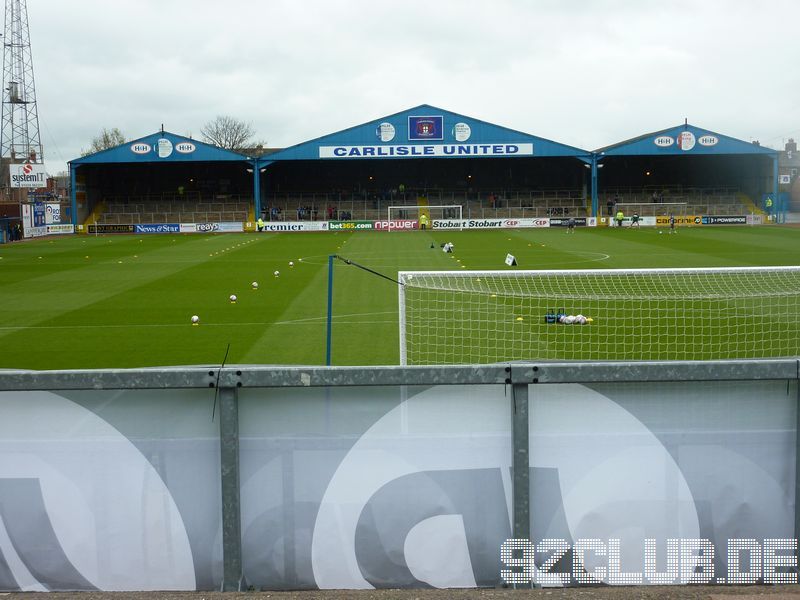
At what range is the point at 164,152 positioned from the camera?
68.2 meters

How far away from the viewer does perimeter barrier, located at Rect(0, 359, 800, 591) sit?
471 centimetres

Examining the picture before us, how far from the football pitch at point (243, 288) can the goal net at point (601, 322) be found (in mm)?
776

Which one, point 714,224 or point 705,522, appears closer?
point 705,522

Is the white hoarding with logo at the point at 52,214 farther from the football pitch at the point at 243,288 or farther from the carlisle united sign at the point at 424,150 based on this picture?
the carlisle united sign at the point at 424,150

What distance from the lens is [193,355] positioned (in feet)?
51.9

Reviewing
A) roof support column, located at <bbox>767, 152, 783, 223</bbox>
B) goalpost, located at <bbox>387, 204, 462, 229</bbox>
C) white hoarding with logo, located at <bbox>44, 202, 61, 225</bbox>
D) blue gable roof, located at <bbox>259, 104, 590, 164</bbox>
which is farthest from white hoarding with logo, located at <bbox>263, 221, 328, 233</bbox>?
roof support column, located at <bbox>767, 152, 783, 223</bbox>

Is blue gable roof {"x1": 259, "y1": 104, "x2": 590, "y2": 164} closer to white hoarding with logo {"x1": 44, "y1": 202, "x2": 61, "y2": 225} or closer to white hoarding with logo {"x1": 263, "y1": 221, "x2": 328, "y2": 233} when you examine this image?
white hoarding with logo {"x1": 263, "y1": 221, "x2": 328, "y2": 233}

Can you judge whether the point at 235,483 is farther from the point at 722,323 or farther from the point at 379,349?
the point at 722,323

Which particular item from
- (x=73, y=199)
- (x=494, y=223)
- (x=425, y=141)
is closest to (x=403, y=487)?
(x=425, y=141)

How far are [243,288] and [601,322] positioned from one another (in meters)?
12.7

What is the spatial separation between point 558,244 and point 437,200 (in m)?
34.0

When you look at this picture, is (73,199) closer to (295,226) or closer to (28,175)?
(28,175)

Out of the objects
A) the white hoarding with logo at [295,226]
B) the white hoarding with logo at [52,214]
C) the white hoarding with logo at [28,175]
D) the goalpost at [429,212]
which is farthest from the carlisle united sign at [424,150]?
the white hoarding with logo at [28,175]

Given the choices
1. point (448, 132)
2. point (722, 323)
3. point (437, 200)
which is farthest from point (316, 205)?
point (722, 323)
